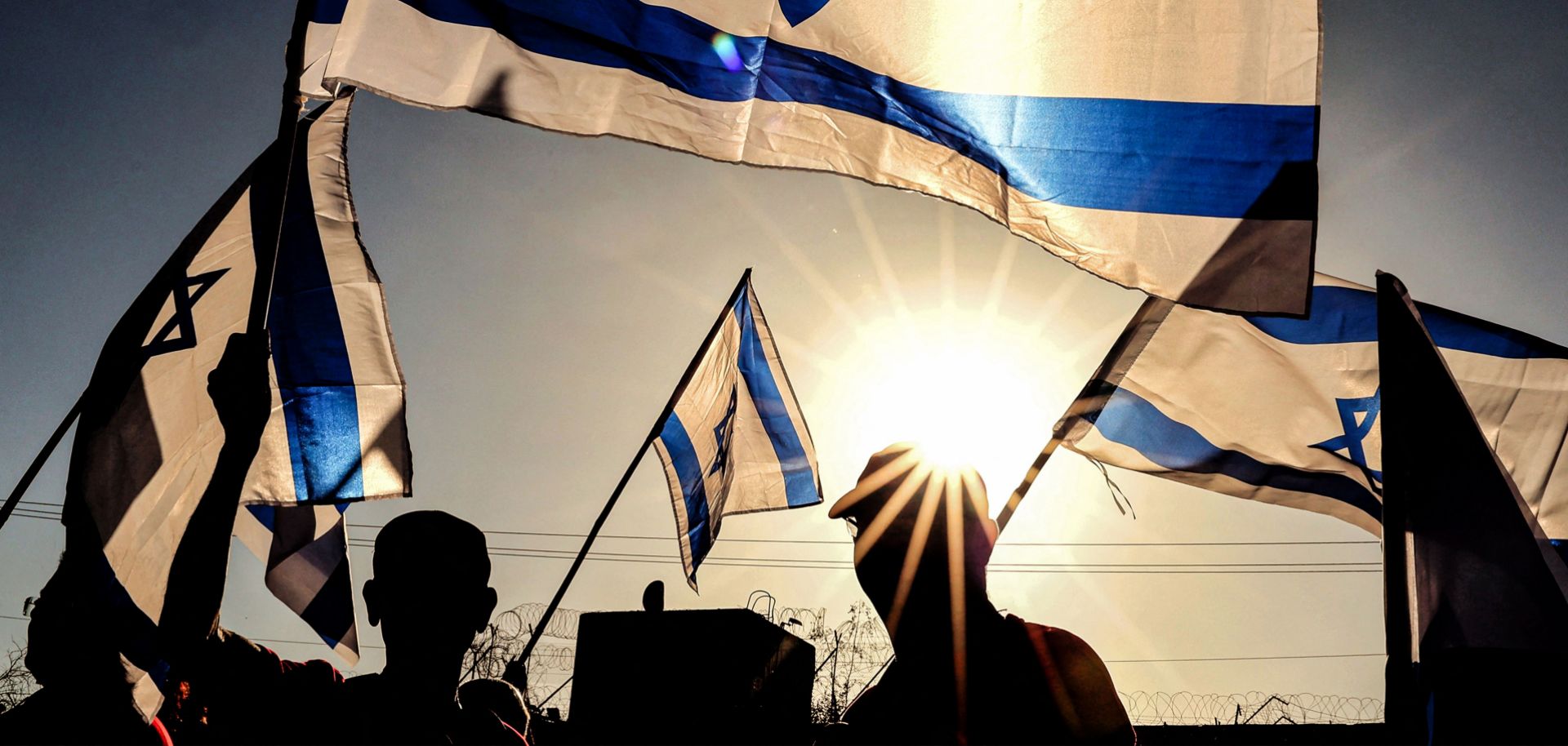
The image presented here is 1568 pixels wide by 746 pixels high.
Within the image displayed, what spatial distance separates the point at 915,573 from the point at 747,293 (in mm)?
6328

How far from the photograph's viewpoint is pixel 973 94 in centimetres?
325

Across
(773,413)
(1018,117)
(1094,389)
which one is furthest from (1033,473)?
A: (773,413)

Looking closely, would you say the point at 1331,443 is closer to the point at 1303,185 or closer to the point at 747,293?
the point at 1303,185

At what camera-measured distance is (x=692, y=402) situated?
312 inches

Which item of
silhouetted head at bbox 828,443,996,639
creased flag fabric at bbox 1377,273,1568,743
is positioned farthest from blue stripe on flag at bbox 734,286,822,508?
creased flag fabric at bbox 1377,273,1568,743

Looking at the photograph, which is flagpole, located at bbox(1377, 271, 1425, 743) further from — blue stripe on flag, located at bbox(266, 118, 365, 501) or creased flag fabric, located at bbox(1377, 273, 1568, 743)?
blue stripe on flag, located at bbox(266, 118, 365, 501)

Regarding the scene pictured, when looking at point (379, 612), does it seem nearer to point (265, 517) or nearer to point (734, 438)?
point (265, 517)

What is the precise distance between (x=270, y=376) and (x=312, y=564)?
1.83 metres

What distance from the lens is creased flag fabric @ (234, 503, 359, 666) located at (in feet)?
17.4

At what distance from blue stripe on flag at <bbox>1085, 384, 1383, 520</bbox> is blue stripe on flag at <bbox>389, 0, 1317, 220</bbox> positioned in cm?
261

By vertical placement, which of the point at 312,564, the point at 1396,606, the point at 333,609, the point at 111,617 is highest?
the point at 1396,606

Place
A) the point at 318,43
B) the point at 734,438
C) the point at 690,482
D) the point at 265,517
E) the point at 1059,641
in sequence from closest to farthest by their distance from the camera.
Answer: the point at 1059,641 → the point at 318,43 → the point at 265,517 → the point at 690,482 → the point at 734,438

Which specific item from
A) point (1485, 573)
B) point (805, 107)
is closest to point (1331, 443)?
point (1485, 573)

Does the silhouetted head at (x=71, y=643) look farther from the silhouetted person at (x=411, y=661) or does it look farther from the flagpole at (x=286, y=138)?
the flagpole at (x=286, y=138)
